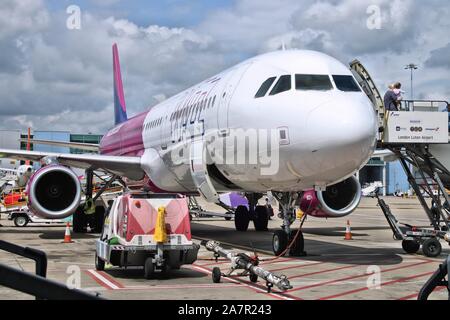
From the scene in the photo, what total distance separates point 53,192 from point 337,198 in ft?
26.7

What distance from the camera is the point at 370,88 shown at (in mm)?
13805

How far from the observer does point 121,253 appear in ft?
31.3

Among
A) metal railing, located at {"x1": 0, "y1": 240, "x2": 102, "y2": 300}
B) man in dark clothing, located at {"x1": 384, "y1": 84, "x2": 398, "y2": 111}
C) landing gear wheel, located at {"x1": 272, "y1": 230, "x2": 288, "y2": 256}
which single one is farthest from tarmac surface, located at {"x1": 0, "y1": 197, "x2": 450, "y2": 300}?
metal railing, located at {"x1": 0, "y1": 240, "x2": 102, "y2": 300}

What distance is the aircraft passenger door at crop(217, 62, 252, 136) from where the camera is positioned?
1200cm

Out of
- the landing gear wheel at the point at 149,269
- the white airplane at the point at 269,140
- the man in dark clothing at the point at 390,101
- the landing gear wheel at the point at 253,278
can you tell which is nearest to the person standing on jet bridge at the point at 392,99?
the man in dark clothing at the point at 390,101

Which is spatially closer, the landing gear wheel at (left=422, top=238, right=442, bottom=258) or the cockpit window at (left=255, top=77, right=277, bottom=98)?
the cockpit window at (left=255, top=77, right=277, bottom=98)

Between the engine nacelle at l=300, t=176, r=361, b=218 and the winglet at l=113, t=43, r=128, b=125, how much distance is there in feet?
46.2

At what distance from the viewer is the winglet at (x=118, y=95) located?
28438 millimetres

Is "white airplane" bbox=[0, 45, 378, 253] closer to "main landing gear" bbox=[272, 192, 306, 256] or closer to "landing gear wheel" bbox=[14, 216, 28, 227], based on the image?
"main landing gear" bbox=[272, 192, 306, 256]

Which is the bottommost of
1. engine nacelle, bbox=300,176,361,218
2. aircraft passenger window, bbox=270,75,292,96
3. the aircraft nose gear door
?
engine nacelle, bbox=300,176,361,218

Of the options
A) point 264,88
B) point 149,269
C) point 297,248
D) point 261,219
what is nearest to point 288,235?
point 297,248

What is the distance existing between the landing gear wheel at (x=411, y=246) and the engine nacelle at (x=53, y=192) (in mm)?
8809
